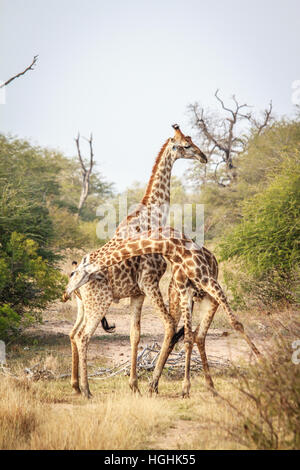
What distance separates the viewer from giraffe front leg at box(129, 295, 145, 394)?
6.31 meters

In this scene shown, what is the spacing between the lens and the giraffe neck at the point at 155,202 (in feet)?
21.9

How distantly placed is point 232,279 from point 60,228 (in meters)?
10.4

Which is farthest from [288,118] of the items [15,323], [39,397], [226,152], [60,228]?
[39,397]

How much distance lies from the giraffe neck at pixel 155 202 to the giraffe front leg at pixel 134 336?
38.6 inches

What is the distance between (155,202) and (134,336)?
2005mm

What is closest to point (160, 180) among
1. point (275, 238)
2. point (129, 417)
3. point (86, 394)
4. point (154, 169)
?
point (154, 169)

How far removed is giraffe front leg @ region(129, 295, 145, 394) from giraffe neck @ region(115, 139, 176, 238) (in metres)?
0.98

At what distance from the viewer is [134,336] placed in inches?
256

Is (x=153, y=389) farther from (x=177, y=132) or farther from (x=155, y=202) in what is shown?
(x=177, y=132)

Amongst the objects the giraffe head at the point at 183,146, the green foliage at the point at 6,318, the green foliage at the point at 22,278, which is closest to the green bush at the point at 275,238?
the giraffe head at the point at 183,146

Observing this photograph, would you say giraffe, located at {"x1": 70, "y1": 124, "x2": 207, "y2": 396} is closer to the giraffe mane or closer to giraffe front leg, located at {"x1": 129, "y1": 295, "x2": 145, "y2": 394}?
giraffe front leg, located at {"x1": 129, "y1": 295, "x2": 145, "y2": 394}
